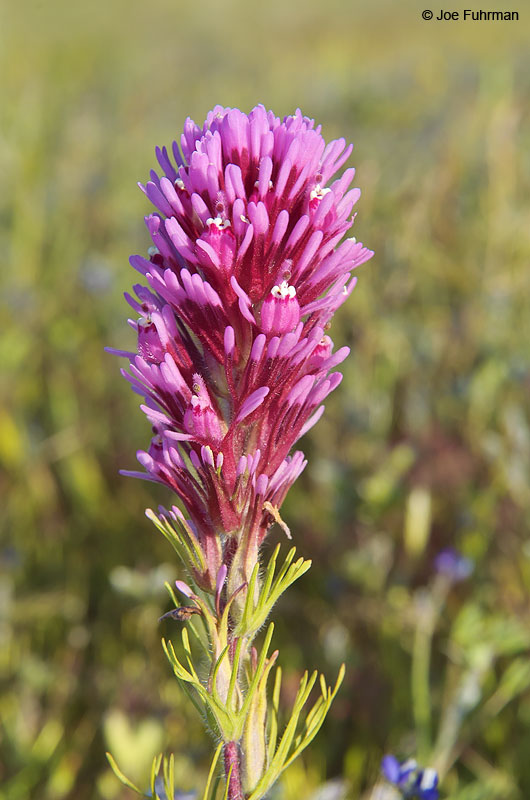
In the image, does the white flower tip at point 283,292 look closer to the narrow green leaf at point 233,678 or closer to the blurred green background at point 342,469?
the narrow green leaf at point 233,678

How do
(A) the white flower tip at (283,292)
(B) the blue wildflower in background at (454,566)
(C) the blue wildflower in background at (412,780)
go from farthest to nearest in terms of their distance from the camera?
1. (B) the blue wildflower in background at (454,566)
2. (C) the blue wildflower in background at (412,780)
3. (A) the white flower tip at (283,292)

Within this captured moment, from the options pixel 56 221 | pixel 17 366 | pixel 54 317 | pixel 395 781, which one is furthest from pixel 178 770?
pixel 56 221

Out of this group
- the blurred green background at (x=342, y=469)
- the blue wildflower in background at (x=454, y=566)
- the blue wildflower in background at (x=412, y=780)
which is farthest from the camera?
the blue wildflower in background at (x=454, y=566)

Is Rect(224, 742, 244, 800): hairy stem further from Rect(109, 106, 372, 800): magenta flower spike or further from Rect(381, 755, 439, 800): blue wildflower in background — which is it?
Rect(381, 755, 439, 800): blue wildflower in background

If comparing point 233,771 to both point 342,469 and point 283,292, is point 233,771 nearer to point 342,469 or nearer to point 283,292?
point 283,292

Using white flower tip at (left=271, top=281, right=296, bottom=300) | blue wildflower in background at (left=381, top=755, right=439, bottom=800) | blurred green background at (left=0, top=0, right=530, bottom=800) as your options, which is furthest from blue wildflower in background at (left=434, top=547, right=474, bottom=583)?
white flower tip at (left=271, top=281, right=296, bottom=300)

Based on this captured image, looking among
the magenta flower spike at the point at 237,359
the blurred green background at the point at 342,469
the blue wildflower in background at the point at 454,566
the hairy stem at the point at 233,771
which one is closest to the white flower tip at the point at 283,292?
the magenta flower spike at the point at 237,359
